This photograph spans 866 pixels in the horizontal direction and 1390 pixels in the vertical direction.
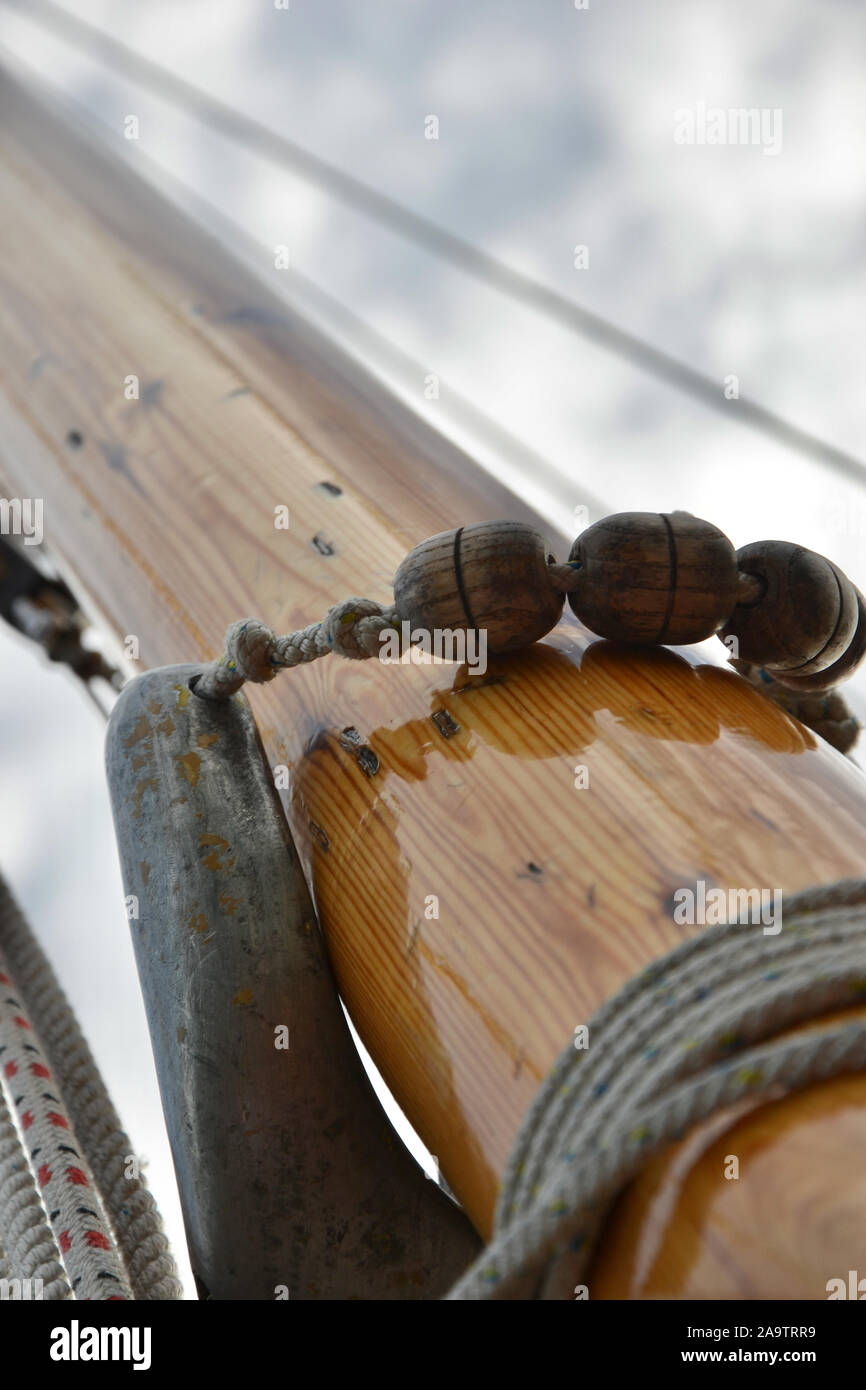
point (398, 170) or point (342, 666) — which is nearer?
point (342, 666)

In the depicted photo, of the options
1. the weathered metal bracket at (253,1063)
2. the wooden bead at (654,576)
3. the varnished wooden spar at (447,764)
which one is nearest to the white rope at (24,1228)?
the weathered metal bracket at (253,1063)

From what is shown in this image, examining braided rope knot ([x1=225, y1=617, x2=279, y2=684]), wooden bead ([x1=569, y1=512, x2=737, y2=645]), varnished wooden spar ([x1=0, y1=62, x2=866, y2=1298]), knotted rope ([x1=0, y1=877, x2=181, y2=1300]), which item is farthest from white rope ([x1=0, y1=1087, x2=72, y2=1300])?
wooden bead ([x1=569, y1=512, x2=737, y2=645])

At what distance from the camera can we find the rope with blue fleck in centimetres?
44

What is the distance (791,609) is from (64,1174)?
0.62m

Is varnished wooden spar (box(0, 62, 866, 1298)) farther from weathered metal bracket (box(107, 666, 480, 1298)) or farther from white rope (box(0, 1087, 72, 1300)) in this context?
white rope (box(0, 1087, 72, 1300))

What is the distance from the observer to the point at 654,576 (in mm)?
679

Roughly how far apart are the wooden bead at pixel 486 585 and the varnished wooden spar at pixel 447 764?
1.4 inches

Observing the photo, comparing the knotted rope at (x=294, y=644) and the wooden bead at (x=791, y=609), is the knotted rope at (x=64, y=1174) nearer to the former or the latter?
the knotted rope at (x=294, y=644)

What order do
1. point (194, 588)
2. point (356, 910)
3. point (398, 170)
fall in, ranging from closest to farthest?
point (356, 910) → point (194, 588) → point (398, 170)

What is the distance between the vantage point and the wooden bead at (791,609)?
73 cm

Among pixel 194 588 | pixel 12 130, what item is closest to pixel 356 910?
pixel 194 588

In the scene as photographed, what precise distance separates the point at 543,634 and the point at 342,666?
0.49 feet

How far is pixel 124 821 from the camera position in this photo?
2.44 ft
